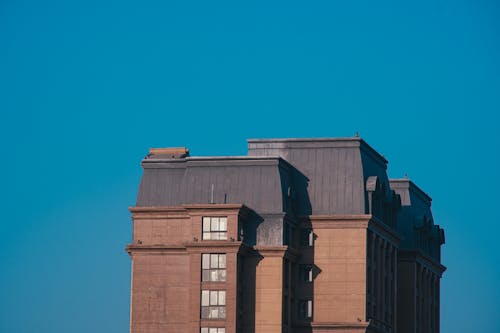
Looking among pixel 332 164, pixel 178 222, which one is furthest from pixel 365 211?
pixel 178 222

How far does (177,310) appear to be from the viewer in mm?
167000

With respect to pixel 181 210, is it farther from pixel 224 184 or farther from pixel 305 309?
pixel 305 309

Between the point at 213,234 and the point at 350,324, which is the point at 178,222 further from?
the point at 350,324

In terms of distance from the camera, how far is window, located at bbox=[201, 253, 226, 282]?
163750mm

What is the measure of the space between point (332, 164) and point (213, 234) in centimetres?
1525

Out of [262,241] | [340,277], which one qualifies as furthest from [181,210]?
[340,277]

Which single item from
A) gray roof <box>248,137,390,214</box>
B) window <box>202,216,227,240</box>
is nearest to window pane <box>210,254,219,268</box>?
window <box>202,216,227,240</box>

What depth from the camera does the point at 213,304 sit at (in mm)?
163500

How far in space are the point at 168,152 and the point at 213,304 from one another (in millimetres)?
18954

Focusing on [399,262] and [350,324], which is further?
[399,262]

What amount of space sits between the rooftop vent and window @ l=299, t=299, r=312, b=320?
1885 centimetres

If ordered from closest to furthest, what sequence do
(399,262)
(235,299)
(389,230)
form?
1. (235,299)
2. (389,230)
3. (399,262)

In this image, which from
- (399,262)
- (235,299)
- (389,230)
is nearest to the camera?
(235,299)

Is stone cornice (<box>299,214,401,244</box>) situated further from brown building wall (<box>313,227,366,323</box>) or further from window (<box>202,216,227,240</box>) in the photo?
window (<box>202,216,227,240</box>)
